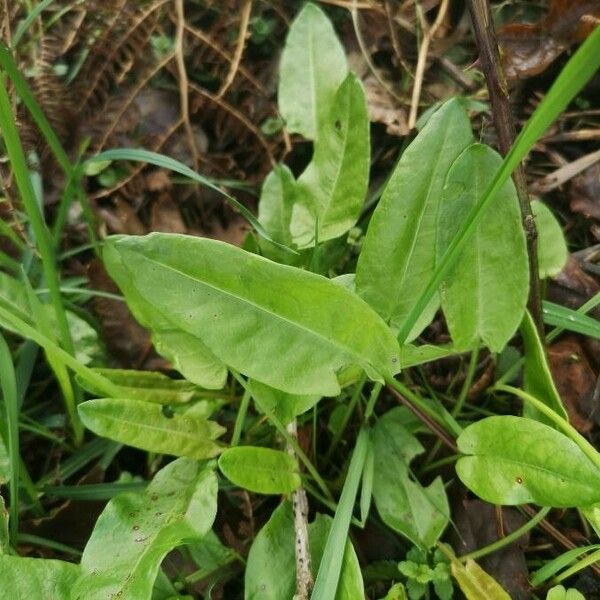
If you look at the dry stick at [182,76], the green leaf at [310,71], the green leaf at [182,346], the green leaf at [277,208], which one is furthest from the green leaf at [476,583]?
the dry stick at [182,76]

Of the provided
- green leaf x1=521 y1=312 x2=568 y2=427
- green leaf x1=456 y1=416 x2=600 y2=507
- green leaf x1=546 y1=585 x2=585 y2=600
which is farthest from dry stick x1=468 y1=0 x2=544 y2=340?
green leaf x1=546 y1=585 x2=585 y2=600

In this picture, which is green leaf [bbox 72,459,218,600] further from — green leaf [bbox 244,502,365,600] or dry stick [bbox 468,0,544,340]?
dry stick [bbox 468,0,544,340]

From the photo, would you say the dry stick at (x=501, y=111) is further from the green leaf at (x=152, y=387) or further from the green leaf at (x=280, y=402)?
the green leaf at (x=152, y=387)

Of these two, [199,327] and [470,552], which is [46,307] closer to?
[199,327]

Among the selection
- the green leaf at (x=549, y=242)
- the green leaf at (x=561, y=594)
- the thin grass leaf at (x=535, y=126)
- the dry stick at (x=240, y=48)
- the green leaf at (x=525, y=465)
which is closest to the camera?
the thin grass leaf at (x=535, y=126)

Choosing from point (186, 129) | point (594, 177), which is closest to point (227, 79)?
point (186, 129)

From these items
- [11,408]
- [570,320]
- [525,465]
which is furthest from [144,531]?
[570,320]

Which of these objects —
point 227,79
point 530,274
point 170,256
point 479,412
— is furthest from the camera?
point 227,79
